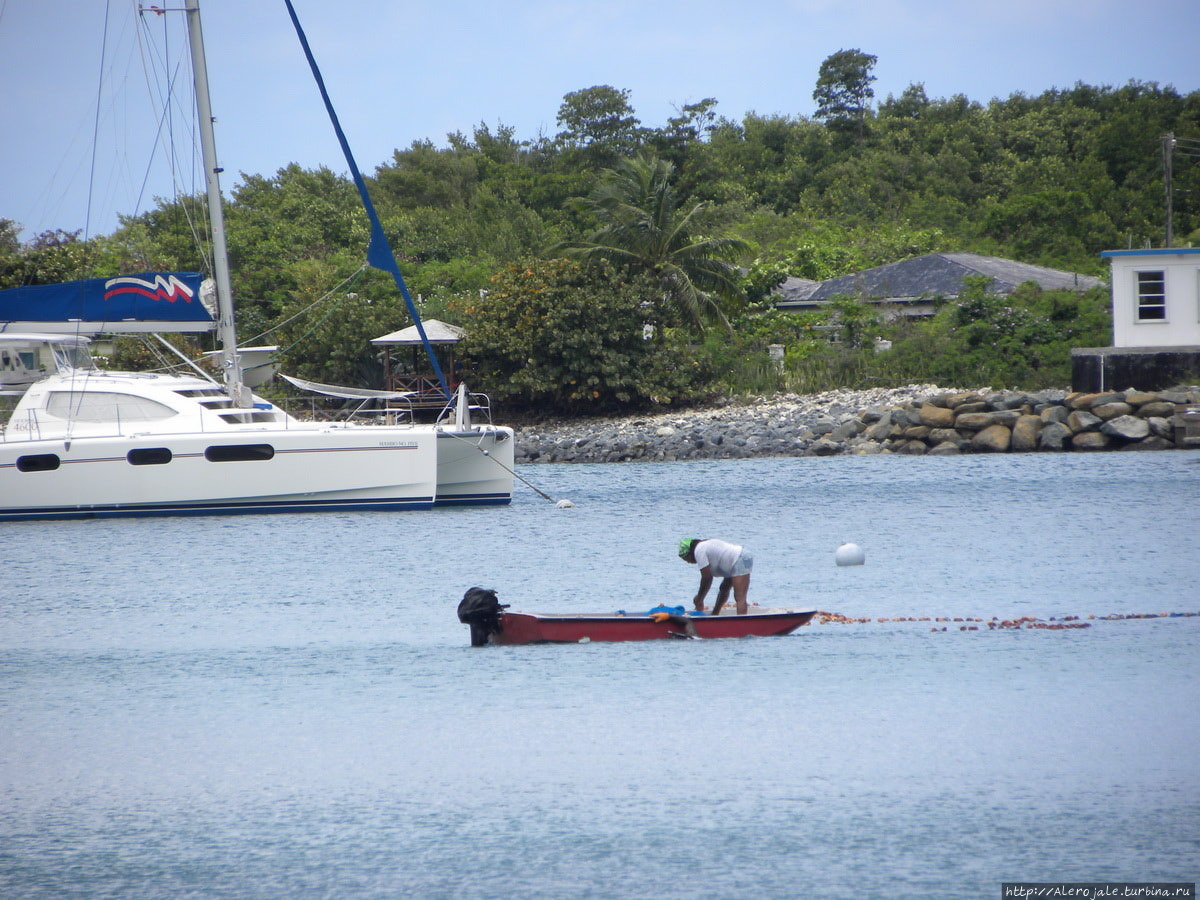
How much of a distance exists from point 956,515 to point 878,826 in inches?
544

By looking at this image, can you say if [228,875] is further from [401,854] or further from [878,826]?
[878,826]

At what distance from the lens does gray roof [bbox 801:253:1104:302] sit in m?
38.1

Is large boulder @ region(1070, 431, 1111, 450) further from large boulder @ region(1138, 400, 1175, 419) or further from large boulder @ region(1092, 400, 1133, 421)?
large boulder @ region(1138, 400, 1175, 419)

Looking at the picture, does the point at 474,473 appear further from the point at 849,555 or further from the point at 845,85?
the point at 845,85

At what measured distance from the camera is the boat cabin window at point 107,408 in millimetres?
21234

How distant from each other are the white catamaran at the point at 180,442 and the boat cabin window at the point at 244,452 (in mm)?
23

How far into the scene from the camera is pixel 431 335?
3584cm

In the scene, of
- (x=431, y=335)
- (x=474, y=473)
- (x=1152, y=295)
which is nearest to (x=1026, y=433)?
(x=1152, y=295)

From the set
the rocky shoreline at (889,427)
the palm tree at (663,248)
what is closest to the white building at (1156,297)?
the rocky shoreline at (889,427)

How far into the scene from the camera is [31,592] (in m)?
16.6

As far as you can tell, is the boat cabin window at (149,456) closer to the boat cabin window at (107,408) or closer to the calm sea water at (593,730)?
the boat cabin window at (107,408)

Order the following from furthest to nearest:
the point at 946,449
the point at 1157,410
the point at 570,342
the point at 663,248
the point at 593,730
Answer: the point at 663,248 < the point at 570,342 < the point at 946,449 < the point at 1157,410 < the point at 593,730

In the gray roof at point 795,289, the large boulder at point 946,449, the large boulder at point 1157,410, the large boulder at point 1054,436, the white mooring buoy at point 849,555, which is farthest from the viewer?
the gray roof at point 795,289

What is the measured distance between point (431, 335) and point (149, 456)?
1529 centimetres
